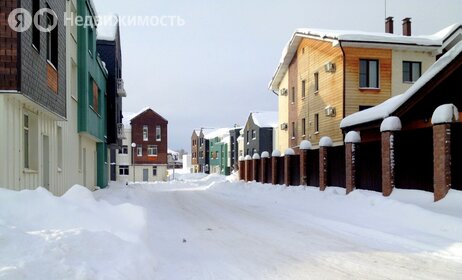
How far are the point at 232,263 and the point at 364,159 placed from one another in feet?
32.9

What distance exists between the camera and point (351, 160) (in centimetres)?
1561

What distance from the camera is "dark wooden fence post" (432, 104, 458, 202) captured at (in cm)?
1103

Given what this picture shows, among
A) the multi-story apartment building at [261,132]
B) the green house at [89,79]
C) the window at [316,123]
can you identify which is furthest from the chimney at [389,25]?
the multi-story apartment building at [261,132]

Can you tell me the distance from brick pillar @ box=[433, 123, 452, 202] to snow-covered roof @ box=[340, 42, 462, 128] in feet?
8.97

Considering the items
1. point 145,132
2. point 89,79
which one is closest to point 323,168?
point 89,79

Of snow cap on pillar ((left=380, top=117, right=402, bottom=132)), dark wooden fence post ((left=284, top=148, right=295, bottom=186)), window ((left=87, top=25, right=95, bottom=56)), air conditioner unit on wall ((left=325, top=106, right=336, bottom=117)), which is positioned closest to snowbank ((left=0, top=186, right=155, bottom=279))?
snow cap on pillar ((left=380, top=117, right=402, bottom=132))

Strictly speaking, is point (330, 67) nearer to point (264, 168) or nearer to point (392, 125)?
point (264, 168)

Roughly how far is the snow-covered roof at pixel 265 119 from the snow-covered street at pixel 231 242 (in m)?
42.2

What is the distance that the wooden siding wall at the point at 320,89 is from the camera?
1000 inches

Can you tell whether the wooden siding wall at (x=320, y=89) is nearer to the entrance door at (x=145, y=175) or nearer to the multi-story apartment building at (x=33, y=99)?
the multi-story apartment building at (x=33, y=99)

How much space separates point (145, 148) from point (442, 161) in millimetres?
53326

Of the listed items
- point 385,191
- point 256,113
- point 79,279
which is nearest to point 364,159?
point 385,191

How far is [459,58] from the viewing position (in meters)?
12.5

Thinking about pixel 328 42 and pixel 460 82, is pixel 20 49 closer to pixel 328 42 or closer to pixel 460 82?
pixel 460 82
